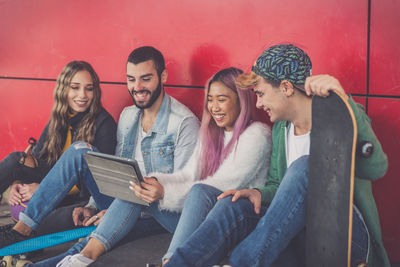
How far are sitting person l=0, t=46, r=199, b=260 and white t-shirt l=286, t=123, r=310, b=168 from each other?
68 centimetres

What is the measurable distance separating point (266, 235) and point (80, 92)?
1.69 m

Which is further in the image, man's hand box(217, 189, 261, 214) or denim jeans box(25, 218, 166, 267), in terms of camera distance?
denim jeans box(25, 218, 166, 267)

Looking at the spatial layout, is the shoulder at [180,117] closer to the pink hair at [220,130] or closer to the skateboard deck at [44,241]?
the pink hair at [220,130]

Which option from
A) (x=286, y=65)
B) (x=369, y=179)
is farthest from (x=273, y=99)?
(x=369, y=179)

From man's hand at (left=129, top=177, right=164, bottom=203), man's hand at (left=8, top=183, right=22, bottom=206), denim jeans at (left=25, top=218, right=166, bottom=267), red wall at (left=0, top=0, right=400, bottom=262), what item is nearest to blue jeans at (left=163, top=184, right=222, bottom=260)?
man's hand at (left=129, top=177, right=164, bottom=203)

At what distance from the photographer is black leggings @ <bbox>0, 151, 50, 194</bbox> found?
100 inches

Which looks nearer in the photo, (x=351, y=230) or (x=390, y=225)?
(x=351, y=230)

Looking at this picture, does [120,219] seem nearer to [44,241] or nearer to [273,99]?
[44,241]

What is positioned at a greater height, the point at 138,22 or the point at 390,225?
the point at 138,22

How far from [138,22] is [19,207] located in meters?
1.43

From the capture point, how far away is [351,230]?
148cm

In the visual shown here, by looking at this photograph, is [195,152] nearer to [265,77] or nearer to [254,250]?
[265,77]

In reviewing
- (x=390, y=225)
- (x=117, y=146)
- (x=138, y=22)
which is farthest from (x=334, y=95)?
(x=138, y=22)

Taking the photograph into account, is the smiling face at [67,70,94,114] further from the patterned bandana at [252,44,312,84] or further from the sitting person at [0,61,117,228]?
the patterned bandana at [252,44,312,84]
